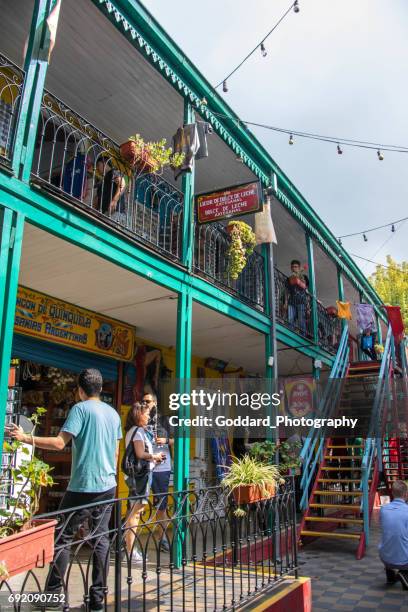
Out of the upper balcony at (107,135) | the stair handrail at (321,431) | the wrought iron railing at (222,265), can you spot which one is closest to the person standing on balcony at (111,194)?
the upper balcony at (107,135)

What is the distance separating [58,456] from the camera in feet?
26.6

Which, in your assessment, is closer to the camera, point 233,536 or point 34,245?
point 233,536

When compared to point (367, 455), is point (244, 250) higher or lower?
higher

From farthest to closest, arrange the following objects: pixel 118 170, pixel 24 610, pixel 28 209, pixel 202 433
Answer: pixel 202 433 → pixel 118 170 → pixel 28 209 → pixel 24 610

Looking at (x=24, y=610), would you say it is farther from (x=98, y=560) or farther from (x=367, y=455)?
(x=367, y=455)

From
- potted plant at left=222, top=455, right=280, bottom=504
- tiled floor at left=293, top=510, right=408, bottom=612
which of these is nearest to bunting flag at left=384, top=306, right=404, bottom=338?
tiled floor at left=293, top=510, right=408, bottom=612

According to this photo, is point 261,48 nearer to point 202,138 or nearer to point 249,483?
point 202,138

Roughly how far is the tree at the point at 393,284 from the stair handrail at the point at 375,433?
20762 millimetres

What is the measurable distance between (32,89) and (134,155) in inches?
67.8

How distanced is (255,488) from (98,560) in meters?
2.17

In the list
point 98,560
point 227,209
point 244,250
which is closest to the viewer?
point 98,560

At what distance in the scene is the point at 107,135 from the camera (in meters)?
8.09

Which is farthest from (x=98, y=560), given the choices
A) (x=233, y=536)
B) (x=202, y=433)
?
(x=202, y=433)

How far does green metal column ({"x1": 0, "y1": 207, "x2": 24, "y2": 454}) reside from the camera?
175 inches
